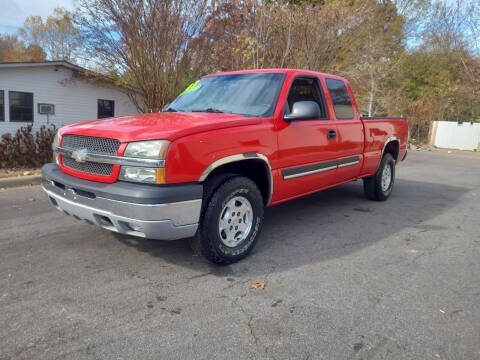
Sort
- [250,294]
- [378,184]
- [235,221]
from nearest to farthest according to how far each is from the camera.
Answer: [250,294] → [235,221] → [378,184]

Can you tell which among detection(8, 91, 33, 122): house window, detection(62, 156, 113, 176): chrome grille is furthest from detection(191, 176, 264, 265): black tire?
detection(8, 91, 33, 122): house window

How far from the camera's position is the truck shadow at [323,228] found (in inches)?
141

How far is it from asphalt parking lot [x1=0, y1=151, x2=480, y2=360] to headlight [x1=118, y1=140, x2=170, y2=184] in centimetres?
92

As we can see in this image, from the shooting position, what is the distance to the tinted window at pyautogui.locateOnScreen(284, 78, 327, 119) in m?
4.15

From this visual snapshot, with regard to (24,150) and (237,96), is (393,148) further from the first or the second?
(24,150)

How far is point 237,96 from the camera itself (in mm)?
4051

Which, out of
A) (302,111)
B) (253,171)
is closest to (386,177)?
(302,111)

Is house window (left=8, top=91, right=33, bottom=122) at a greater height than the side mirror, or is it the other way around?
house window (left=8, top=91, right=33, bottom=122)

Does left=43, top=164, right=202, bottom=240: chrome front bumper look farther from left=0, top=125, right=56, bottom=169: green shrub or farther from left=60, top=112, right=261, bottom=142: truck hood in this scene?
left=0, top=125, right=56, bottom=169: green shrub

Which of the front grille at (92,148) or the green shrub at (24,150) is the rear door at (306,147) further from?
the green shrub at (24,150)

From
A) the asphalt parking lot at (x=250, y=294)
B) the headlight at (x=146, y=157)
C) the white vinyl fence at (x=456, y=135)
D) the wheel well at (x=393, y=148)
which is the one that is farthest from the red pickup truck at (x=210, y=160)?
the white vinyl fence at (x=456, y=135)

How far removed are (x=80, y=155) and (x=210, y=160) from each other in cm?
115

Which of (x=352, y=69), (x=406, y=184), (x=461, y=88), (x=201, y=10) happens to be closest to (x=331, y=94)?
(x=406, y=184)

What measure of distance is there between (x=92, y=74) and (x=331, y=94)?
12.0 m
